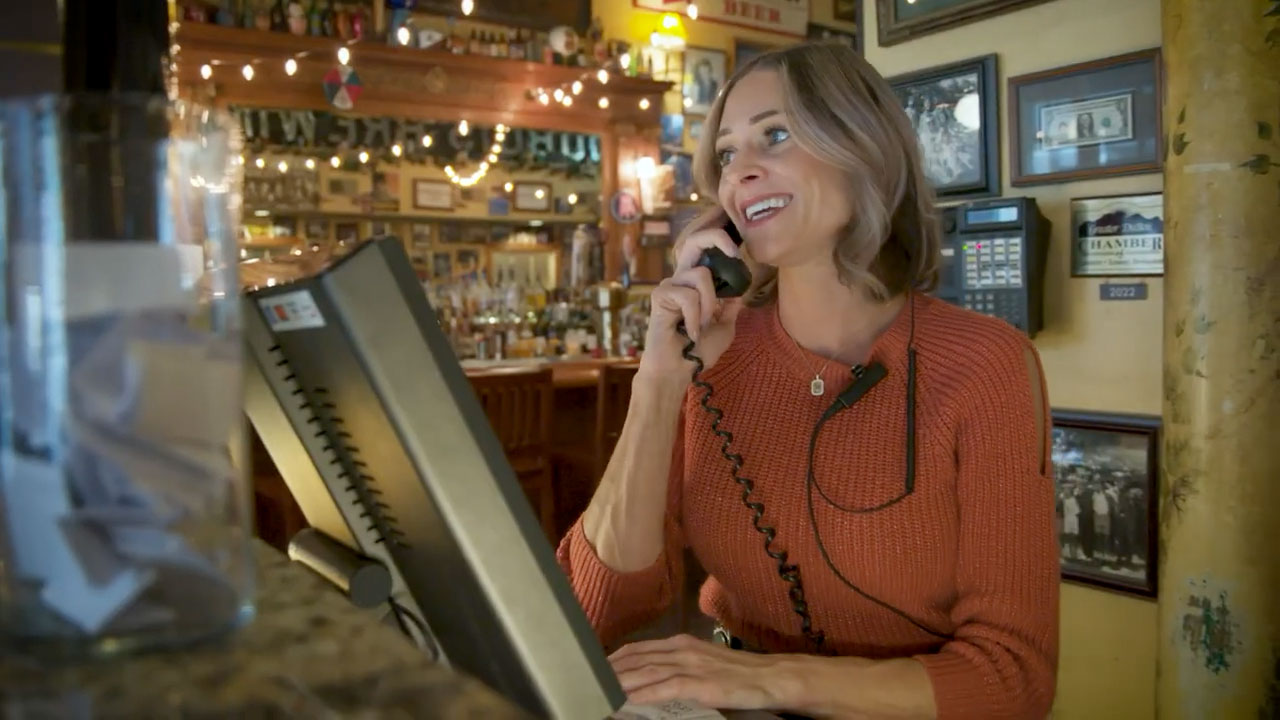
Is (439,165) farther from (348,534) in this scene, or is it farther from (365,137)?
(348,534)

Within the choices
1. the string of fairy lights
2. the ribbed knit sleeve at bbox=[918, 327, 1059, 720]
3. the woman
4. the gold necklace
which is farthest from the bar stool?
the string of fairy lights

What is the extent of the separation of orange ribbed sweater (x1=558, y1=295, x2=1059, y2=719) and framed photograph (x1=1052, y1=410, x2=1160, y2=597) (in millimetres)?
993

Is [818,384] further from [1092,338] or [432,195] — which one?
[432,195]

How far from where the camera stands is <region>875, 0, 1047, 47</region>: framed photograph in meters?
2.41

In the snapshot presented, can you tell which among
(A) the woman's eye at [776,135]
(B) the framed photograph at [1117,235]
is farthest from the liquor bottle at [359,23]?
(A) the woman's eye at [776,135]

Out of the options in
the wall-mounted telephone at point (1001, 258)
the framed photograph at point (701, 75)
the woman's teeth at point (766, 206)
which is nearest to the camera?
the woman's teeth at point (766, 206)

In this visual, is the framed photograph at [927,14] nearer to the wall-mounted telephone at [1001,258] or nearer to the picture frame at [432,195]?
the wall-mounted telephone at [1001,258]

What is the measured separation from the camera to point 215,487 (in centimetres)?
44

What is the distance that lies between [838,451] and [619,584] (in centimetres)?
34

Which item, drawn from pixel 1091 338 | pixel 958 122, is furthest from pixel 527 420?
pixel 1091 338

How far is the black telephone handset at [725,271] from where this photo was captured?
1417 mm

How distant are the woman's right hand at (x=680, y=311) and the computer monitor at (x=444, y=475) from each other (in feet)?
2.87

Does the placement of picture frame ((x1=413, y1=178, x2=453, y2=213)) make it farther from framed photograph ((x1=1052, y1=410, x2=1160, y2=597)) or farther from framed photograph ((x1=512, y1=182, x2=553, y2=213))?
framed photograph ((x1=1052, y1=410, x2=1160, y2=597))

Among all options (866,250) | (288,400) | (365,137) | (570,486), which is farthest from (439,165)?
(288,400)
